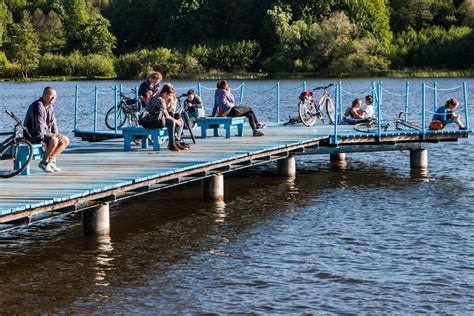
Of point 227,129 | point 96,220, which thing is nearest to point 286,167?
point 227,129

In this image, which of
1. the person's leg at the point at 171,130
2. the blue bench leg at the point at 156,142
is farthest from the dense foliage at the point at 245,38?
the person's leg at the point at 171,130

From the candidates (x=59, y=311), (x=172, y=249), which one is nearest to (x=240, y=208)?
(x=172, y=249)

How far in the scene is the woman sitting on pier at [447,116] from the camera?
25.5 meters

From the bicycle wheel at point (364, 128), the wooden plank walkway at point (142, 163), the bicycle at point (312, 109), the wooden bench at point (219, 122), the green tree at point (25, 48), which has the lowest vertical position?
the wooden plank walkway at point (142, 163)

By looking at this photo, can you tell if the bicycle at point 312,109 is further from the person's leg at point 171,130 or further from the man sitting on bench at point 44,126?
the man sitting on bench at point 44,126

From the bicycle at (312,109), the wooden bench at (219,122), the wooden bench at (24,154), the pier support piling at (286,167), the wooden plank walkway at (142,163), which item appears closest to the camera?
the wooden plank walkway at (142,163)

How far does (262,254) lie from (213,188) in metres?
4.85

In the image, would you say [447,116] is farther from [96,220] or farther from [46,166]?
[96,220]

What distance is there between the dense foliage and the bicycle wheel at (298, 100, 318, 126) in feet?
254

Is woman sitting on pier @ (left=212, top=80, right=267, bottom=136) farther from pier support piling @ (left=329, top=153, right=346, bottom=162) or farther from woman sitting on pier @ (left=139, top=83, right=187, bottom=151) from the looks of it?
pier support piling @ (left=329, top=153, right=346, bottom=162)

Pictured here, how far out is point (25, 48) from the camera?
392ft

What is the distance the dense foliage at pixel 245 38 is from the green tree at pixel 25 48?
0.42 ft

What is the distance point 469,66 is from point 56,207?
97028mm

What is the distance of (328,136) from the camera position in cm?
2402
